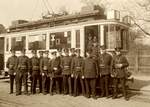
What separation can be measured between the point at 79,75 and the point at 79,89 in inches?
40.2

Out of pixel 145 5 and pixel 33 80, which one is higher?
pixel 145 5

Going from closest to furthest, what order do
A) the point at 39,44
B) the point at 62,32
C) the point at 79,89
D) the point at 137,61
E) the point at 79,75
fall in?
1. the point at 79,75
2. the point at 79,89
3. the point at 62,32
4. the point at 39,44
5. the point at 137,61

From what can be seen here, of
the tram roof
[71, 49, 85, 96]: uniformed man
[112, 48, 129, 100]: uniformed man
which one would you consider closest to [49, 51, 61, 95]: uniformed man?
[71, 49, 85, 96]: uniformed man

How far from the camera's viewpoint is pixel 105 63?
34.8ft

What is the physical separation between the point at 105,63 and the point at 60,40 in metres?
3.16

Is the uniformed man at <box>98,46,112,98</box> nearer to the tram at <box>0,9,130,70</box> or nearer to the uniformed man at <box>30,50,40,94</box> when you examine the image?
the tram at <box>0,9,130,70</box>

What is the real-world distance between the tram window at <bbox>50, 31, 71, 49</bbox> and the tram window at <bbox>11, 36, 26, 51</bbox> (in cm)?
233

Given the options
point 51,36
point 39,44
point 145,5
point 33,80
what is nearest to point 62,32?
point 51,36

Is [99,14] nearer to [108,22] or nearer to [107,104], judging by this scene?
[108,22]

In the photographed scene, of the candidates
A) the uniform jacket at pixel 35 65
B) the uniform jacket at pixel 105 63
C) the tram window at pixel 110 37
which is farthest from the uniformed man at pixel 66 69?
the tram window at pixel 110 37

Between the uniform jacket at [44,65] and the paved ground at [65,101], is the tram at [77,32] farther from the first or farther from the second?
the paved ground at [65,101]

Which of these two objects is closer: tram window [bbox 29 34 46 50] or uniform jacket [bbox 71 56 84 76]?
uniform jacket [bbox 71 56 84 76]

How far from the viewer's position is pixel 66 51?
1138 cm

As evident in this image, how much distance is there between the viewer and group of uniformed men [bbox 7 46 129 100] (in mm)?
10500
